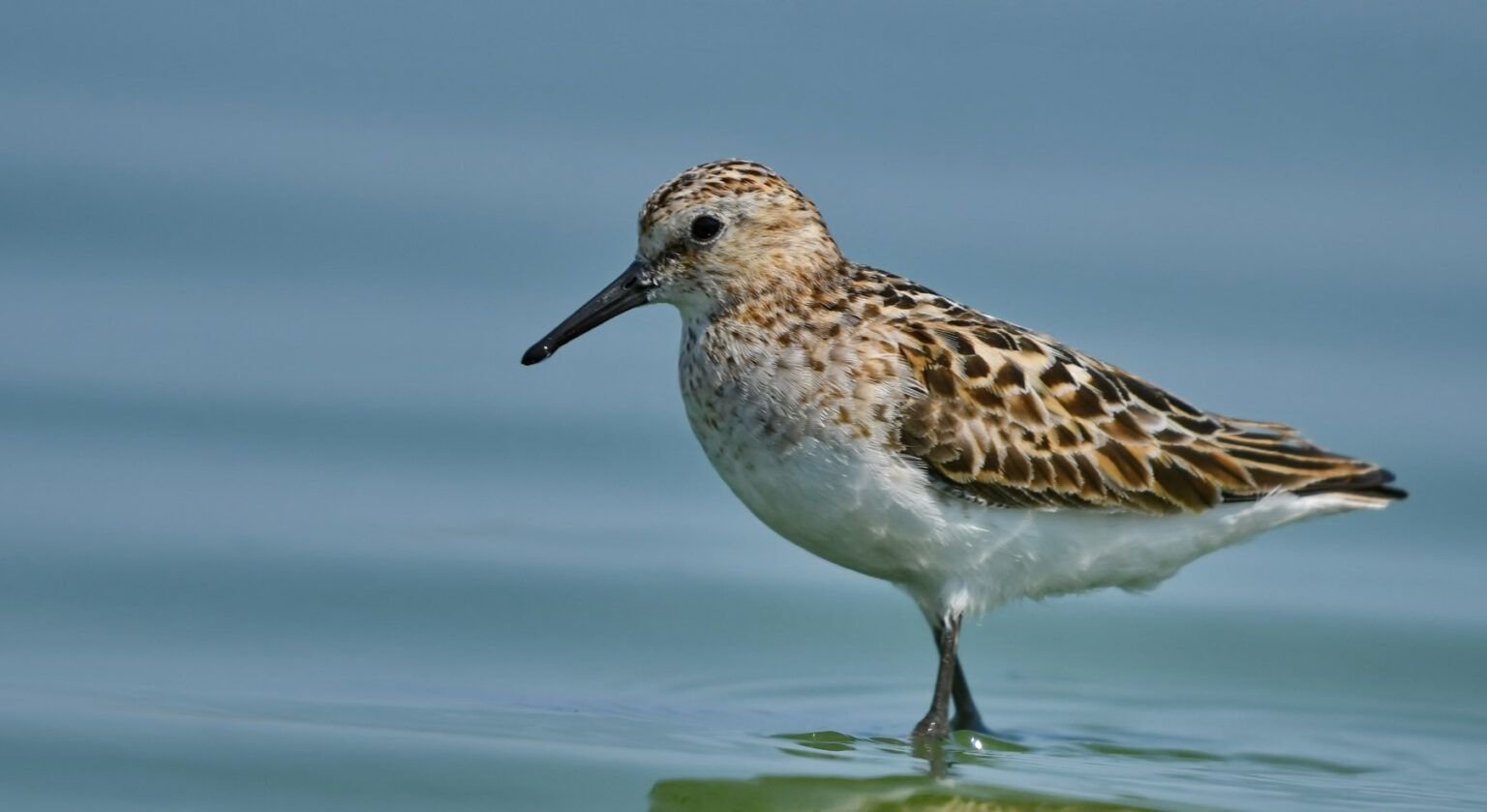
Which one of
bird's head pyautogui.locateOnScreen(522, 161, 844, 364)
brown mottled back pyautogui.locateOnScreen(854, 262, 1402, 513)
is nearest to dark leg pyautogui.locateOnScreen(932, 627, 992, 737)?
brown mottled back pyautogui.locateOnScreen(854, 262, 1402, 513)

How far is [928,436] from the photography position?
941 centimetres

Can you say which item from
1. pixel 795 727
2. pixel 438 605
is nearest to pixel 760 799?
pixel 795 727

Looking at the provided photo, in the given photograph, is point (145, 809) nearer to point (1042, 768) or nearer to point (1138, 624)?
point (1042, 768)

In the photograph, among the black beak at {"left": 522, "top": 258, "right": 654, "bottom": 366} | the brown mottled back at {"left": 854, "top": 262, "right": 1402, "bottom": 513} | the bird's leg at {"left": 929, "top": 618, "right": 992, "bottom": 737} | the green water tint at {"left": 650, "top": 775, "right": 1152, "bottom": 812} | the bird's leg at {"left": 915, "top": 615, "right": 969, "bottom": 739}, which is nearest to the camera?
the green water tint at {"left": 650, "top": 775, "right": 1152, "bottom": 812}

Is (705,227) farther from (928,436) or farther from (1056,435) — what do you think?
(1056,435)

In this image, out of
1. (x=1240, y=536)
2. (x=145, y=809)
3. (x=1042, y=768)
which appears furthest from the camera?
(x=1240, y=536)

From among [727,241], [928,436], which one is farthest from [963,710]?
[727,241]

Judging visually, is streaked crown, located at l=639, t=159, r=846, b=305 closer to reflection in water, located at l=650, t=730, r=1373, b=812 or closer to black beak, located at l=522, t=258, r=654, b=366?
black beak, located at l=522, t=258, r=654, b=366

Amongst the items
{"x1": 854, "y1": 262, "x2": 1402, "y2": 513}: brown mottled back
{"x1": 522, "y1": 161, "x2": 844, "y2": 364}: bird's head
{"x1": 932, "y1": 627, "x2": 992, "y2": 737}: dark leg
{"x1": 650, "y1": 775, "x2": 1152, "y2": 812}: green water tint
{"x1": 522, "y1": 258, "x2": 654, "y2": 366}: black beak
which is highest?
{"x1": 522, "y1": 161, "x2": 844, "y2": 364}: bird's head

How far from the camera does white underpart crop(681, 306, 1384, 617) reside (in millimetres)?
9312

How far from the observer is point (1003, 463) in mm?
9555

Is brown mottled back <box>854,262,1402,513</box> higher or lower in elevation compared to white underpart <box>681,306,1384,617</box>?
higher

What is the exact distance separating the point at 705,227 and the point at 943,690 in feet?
6.41

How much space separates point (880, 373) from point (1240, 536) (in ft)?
5.46
